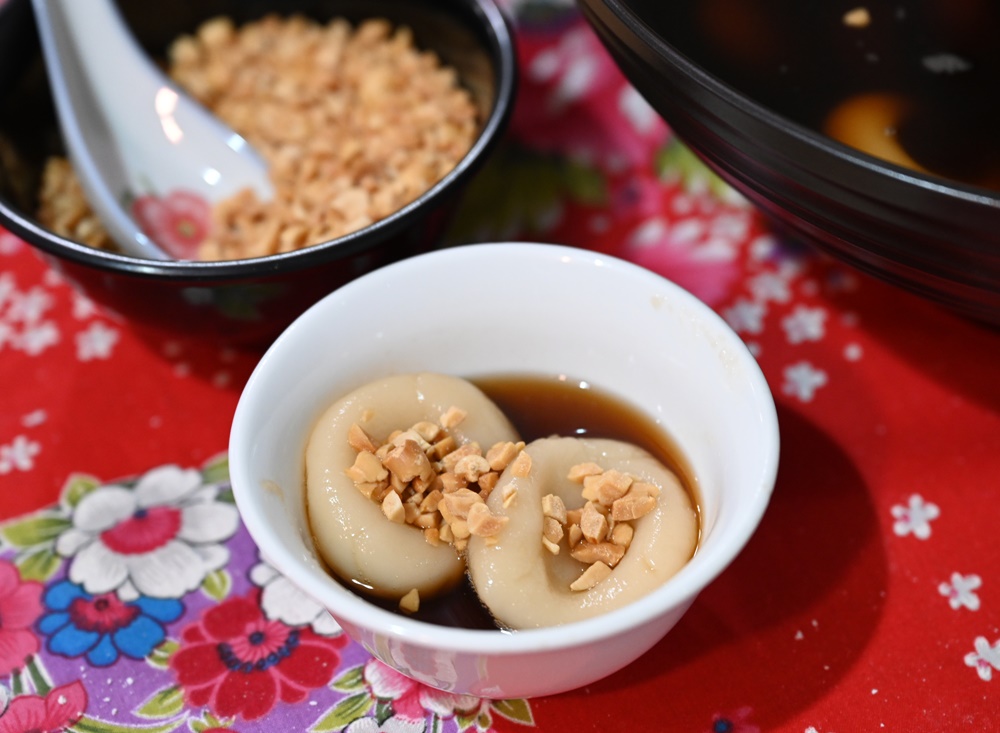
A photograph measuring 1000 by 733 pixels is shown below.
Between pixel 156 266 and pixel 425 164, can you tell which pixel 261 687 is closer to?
pixel 156 266

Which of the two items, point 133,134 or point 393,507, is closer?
point 393,507

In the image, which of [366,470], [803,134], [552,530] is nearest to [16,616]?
[366,470]

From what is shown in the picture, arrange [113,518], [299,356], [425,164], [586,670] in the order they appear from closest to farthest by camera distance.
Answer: [586,670] → [299,356] → [113,518] → [425,164]

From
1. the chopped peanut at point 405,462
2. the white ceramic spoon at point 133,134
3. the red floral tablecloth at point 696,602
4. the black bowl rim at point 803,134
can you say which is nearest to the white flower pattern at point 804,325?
the red floral tablecloth at point 696,602

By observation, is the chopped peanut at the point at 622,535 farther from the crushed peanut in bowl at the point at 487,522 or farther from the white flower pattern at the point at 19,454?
the white flower pattern at the point at 19,454

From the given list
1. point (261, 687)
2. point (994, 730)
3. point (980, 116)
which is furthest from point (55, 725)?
point (980, 116)

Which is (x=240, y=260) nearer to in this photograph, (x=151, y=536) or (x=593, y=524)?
(x=151, y=536)

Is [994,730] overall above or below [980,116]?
below
